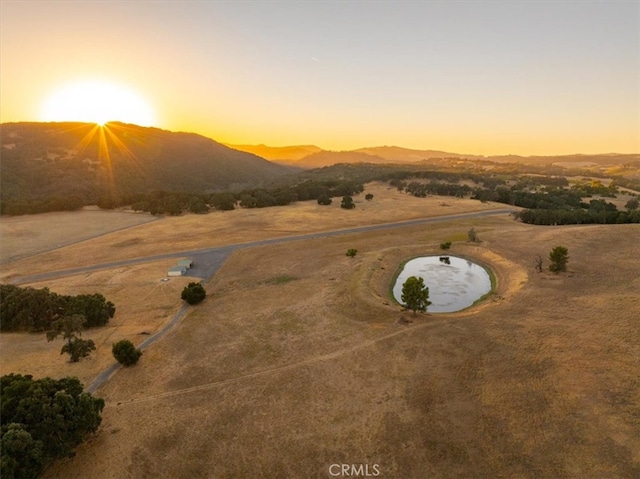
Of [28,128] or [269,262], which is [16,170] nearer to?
[28,128]

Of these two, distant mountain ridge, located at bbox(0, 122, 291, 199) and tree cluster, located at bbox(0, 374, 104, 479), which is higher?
distant mountain ridge, located at bbox(0, 122, 291, 199)

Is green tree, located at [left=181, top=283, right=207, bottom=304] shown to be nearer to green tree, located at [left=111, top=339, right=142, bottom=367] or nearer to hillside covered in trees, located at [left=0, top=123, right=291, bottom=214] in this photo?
green tree, located at [left=111, top=339, right=142, bottom=367]

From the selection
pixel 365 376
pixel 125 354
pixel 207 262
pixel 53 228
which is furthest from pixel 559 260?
pixel 53 228

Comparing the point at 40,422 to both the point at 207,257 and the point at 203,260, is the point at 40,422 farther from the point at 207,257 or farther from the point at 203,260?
the point at 207,257

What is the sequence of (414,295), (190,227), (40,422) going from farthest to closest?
(190,227) < (414,295) < (40,422)

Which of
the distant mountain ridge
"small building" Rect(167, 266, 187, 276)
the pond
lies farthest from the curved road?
the distant mountain ridge

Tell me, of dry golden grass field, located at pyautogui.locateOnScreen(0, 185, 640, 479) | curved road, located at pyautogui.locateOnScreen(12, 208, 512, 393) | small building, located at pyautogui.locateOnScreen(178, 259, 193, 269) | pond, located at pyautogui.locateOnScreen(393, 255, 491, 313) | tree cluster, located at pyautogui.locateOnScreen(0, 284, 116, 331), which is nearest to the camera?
dry golden grass field, located at pyautogui.locateOnScreen(0, 185, 640, 479)
